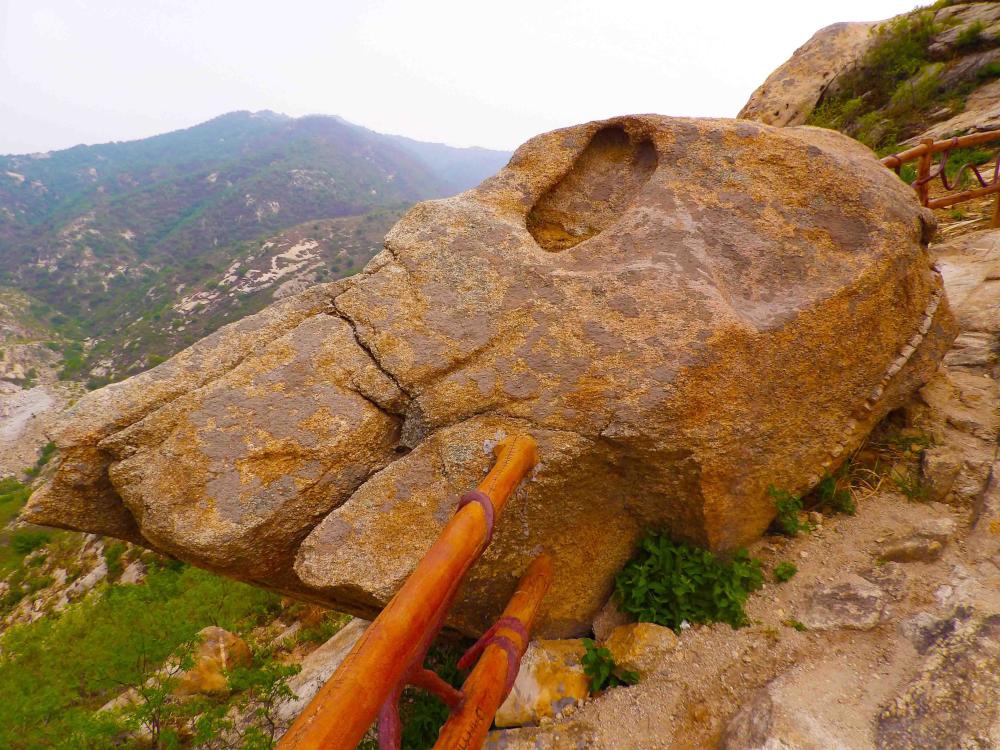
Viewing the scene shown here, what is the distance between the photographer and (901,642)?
8.73 feet

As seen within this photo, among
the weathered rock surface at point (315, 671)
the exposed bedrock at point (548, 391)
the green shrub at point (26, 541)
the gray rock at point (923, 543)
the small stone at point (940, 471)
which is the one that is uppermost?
the exposed bedrock at point (548, 391)

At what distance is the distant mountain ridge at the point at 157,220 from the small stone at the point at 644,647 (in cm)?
7621

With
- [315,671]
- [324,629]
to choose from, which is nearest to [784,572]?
[315,671]

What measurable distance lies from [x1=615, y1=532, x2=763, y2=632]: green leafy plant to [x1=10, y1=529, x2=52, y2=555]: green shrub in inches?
1591

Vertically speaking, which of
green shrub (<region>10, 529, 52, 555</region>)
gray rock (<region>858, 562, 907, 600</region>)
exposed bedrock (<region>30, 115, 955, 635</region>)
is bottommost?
green shrub (<region>10, 529, 52, 555</region>)

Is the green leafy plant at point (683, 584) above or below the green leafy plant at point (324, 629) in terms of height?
above

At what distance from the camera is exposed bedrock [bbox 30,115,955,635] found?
305cm

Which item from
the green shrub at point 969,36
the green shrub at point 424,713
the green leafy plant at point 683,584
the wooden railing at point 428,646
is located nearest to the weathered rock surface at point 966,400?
the green leafy plant at point 683,584

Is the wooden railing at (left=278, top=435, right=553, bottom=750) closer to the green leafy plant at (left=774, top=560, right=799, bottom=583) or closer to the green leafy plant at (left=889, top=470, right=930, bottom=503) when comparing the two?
the green leafy plant at (left=774, top=560, right=799, bottom=583)

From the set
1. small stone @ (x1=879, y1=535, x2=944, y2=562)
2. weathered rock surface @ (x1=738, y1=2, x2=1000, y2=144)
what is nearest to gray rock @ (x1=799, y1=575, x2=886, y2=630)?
small stone @ (x1=879, y1=535, x2=944, y2=562)

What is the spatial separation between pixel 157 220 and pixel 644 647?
468 feet

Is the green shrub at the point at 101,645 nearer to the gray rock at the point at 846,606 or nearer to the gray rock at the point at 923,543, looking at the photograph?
the gray rock at the point at 846,606

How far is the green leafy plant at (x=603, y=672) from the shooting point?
3012mm

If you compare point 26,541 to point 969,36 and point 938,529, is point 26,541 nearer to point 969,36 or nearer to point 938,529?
point 938,529
